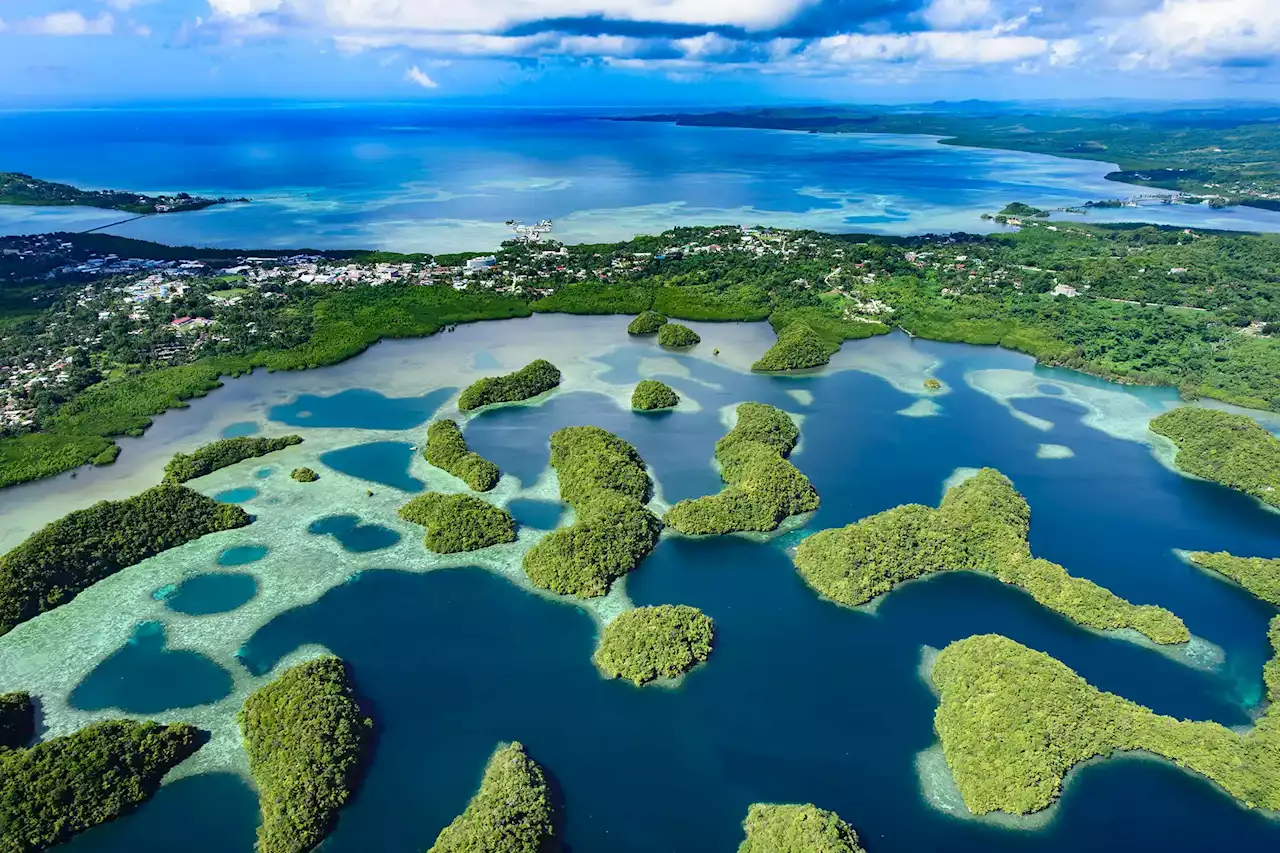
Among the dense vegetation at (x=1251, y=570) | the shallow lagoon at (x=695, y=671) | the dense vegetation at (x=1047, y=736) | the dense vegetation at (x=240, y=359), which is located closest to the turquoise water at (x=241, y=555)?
the shallow lagoon at (x=695, y=671)

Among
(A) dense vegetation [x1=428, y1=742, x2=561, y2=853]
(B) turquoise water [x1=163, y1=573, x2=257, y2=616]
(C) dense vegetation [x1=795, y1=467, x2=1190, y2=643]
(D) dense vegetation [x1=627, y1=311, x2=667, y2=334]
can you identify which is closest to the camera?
(A) dense vegetation [x1=428, y1=742, x2=561, y2=853]

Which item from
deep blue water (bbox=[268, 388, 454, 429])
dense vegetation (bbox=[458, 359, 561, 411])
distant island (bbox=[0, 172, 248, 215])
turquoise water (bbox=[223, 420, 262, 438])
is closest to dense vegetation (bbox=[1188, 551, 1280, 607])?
dense vegetation (bbox=[458, 359, 561, 411])

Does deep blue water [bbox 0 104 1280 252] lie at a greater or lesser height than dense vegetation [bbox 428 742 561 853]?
greater

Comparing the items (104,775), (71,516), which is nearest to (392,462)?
(71,516)

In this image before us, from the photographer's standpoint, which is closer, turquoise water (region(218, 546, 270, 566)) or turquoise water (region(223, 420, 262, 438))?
turquoise water (region(218, 546, 270, 566))

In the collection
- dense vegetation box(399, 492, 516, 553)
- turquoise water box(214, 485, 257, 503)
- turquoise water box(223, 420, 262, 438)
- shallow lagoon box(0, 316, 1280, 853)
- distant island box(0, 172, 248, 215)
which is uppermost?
distant island box(0, 172, 248, 215)

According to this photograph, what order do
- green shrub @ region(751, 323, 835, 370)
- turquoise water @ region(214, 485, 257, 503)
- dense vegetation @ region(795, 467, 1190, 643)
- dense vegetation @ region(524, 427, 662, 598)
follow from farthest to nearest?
green shrub @ region(751, 323, 835, 370), turquoise water @ region(214, 485, 257, 503), dense vegetation @ region(524, 427, 662, 598), dense vegetation @ region(795, 467, 1190, 643)

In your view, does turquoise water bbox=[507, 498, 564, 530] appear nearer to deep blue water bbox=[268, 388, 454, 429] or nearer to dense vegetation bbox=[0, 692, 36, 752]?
deep blue water bbox=[268, 388, 454, 429]
